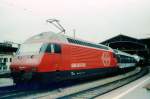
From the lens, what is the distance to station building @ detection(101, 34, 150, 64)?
57875 millimetres

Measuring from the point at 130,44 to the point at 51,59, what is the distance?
4691 centimetres

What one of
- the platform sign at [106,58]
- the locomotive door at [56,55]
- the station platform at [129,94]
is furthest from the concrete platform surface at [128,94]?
the platform sign at [106,58]

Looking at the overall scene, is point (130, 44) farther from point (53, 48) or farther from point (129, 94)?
point (129, 94)

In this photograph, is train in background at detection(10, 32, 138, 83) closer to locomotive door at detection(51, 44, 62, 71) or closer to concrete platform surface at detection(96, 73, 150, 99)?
locomotive door at detection(51, 44, 62, 71)

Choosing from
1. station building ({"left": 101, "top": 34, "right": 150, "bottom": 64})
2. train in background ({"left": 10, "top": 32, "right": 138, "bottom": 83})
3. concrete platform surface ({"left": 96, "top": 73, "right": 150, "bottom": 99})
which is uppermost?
station building ({"left": 101, "top": 34, "right": 150, "bottom": 64})

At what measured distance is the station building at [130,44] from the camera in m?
57.9

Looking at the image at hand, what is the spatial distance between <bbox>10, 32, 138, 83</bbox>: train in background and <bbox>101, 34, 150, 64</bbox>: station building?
4012cm

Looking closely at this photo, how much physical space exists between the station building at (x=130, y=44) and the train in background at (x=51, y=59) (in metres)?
40.1

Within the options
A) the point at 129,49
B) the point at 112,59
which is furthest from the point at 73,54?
the point at 129,49

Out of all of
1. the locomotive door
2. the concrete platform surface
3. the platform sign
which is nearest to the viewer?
the concrete platform surface

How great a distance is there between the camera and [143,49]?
5850 cm

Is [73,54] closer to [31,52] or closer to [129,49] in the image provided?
[31,52]

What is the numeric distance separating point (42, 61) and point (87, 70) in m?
6.19

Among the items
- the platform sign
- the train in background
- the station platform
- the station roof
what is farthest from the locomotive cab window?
the station roof
